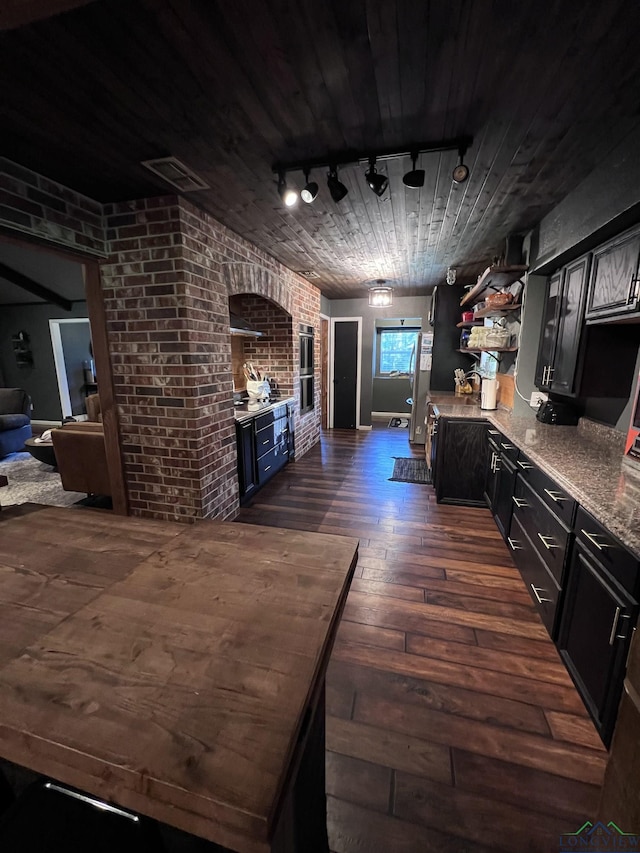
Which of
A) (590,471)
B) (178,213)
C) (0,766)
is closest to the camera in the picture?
(0,766)

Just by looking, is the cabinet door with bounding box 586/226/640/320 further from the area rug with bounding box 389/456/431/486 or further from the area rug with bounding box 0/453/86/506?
the area rug with bounding box 0/453/86/506

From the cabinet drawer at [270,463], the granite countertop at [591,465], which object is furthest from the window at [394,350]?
the granite countertop at [591,465]

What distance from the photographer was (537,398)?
3.07 m

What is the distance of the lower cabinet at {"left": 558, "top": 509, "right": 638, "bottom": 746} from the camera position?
47.6 inches

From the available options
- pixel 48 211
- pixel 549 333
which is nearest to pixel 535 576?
pixel 549 333

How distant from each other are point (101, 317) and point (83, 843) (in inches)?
101

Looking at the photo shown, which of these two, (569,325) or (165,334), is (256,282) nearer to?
(165,334)

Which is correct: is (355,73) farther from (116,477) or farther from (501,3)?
(116,477)

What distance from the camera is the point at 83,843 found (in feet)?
2.31

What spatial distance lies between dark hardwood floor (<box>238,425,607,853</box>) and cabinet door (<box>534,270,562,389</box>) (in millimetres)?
1395

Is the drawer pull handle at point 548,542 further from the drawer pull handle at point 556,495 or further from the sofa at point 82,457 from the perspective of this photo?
the sofa at point 82,457

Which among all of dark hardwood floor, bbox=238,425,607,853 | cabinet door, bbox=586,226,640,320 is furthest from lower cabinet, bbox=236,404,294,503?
cabinet door, bbox=586,226,640,320

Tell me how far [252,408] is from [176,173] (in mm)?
2181

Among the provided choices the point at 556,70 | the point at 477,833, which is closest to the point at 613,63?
the point at 556,70
